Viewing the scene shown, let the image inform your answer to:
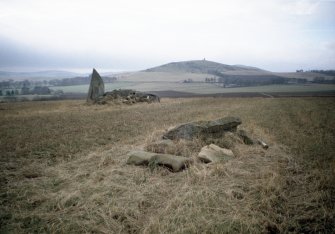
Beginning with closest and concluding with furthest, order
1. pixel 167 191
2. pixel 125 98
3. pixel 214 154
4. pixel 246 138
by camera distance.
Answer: pixel 167 191, pixel 214 154, pixel 246 138, pixel 125 98

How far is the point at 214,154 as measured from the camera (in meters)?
6.79

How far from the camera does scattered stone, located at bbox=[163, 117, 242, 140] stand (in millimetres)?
8289

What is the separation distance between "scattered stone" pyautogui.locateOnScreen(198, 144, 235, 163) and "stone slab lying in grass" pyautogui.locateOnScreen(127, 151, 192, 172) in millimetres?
408

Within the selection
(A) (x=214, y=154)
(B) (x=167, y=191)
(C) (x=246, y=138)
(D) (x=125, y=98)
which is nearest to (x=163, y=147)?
(A) (x=214, y=154)

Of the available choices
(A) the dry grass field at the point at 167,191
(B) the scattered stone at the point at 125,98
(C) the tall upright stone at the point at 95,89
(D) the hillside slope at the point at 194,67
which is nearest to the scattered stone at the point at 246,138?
(A) the dry grass field at the point at 167,191

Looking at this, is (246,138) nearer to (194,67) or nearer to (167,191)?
(167,191)

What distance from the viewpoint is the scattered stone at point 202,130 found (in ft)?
27.2

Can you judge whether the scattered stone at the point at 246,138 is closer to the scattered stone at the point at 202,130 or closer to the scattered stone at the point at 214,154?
the scattered stone at the point at 202,130

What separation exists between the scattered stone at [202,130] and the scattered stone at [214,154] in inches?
45.0

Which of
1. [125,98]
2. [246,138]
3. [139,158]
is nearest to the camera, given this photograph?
[139,158]

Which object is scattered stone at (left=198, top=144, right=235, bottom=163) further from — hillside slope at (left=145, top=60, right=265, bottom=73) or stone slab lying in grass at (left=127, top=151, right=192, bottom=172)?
hillside slope at (left=145, top=60, right=265, bottom=73)

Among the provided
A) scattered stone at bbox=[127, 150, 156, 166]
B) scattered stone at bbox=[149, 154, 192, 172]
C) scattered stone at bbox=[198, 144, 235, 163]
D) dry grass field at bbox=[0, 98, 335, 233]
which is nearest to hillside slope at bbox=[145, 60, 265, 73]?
scattered stone at bbox=[198, 144, 235, 163]

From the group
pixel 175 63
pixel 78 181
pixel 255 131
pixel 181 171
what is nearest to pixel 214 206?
pixel 181 171

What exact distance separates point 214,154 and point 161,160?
1442mm
